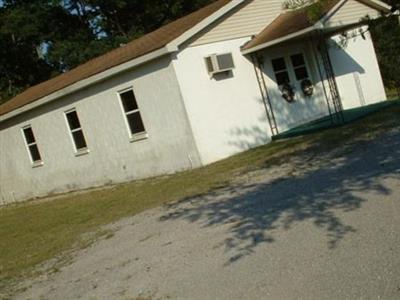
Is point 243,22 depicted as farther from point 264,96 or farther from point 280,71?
point 264,96

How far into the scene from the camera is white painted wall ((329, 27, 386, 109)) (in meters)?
19.2

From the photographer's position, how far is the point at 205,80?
50.4 ft

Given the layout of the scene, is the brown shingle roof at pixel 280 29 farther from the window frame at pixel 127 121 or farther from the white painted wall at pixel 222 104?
the window frame at pixel 127 121

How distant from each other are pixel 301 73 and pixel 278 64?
99 centimetres

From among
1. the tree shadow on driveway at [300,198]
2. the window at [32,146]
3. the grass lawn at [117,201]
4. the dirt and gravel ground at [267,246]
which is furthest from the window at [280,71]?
the window at [32,146]

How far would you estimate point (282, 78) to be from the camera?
17516 millimetres

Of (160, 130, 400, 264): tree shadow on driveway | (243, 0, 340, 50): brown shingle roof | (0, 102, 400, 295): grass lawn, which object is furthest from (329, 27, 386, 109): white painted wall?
(160, 130, 400, 264): tree shadow on driveway

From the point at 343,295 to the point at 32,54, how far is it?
120 feet

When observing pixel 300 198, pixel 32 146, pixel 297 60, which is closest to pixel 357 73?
pixel 297 60

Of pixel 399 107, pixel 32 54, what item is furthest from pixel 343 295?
pixel 32 54

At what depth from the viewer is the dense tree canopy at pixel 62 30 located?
117 feet

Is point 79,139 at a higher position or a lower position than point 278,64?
lower

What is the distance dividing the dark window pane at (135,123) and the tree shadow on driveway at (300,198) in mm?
5989

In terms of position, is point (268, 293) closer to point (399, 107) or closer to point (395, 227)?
point (395, 227)
